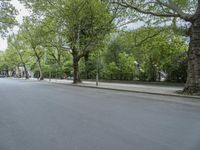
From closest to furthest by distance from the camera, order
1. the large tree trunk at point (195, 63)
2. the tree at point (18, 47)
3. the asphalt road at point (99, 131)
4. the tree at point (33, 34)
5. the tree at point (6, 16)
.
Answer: the asphalt road at point (99, 131) → the large tree trunk at point (195, 63) → the tree at point (6, 16) → the tree at point (33, 34) → the tree at point (18, 47)

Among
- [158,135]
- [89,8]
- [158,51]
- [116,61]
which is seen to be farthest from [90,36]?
[158,135]

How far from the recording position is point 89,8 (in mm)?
25969

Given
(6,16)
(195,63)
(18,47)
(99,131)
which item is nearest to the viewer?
(99,131)

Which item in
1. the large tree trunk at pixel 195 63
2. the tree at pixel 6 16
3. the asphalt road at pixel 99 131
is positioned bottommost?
the asphalt road at pixel 99 131

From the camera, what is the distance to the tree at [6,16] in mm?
22573

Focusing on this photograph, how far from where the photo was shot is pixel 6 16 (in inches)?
934

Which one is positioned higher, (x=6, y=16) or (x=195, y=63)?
(x=6, y=16)

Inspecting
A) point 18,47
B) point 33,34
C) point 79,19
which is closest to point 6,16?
point 79,19

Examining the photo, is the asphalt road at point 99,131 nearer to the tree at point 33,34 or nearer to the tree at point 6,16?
the tree at point 6,16

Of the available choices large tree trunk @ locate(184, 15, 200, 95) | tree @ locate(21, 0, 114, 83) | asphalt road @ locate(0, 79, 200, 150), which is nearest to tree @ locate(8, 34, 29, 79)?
tree @ locate(21, 0, 114, 83)

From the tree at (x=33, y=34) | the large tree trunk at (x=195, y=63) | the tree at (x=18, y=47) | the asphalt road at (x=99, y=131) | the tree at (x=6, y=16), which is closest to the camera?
the asphalt road at (x=99, y=131)

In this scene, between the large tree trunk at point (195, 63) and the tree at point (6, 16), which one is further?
the tree at point (6, 16)

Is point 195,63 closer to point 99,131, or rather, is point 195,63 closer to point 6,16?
point 99,131

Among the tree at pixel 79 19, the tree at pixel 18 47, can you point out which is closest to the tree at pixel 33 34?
the tree at pixel 79 19
